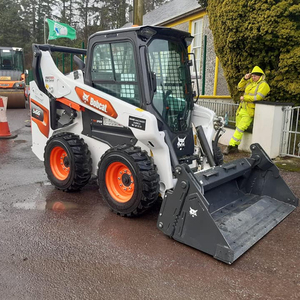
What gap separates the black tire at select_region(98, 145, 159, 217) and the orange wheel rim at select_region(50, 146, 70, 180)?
3.33ft

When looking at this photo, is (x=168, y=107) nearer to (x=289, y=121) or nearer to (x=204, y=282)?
(x=204, y=282)

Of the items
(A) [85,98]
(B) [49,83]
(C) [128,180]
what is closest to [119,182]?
(C) [128,180]

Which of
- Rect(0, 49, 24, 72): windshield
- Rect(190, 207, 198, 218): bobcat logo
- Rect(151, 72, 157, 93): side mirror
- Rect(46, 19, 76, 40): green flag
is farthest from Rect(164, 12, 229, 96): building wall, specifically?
Result: Rect(0, 49, 24, 72): windshield

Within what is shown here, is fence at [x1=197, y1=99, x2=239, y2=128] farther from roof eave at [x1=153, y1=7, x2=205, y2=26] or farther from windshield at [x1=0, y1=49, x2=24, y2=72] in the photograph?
windshield at [x1=0, y1=49, x2=24, y2=72]

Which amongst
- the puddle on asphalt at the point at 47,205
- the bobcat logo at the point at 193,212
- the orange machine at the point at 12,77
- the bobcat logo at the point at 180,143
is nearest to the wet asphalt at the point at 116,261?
the puddle on asphalt at the point at 47,205

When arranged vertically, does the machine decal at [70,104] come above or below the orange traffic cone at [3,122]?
above

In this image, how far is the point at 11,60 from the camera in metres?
17.7

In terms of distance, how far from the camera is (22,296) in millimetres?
2654

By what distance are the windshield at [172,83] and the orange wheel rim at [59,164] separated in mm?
1711

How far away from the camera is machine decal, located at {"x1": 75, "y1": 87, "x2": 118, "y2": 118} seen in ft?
13.7

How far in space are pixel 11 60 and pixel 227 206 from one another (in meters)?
16.8

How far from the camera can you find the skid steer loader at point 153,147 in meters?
3.46

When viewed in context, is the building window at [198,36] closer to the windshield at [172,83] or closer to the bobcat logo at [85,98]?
the windshield at [172,83]

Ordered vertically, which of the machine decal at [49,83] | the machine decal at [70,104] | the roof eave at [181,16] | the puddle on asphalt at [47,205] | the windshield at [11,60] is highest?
the roof eave at [181,16]
